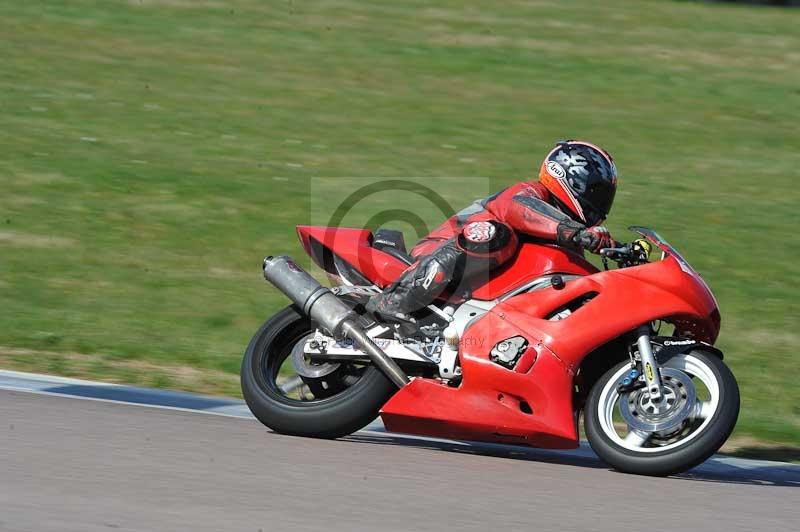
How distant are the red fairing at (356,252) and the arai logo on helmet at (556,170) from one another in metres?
0.96

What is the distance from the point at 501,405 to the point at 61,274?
16.2 feet

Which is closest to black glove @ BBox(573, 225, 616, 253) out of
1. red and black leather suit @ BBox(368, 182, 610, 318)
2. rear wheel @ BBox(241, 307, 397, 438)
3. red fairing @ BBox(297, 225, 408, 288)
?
red and black leather suit @ BBox(368, 182, 610, 318)

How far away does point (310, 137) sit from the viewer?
1429 centimetres

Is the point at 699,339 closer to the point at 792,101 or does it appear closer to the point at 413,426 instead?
the point at 413,426

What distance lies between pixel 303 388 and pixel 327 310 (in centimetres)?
75

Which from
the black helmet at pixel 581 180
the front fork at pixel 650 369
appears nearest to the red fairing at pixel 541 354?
the front fork at pixel 650 369

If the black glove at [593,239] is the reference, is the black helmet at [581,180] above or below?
above

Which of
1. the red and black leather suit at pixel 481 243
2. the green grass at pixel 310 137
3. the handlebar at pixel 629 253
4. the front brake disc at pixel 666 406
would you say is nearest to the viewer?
the front brake disc at pixel 666 406

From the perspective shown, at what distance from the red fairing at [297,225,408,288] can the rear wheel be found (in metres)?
0.40

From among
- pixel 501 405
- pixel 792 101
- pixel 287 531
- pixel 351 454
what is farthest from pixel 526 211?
pixel 792 101

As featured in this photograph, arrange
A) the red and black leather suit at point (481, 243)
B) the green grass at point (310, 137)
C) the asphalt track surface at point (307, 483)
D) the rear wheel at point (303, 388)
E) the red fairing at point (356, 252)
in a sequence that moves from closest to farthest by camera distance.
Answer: the asphalt track surface at point (307, 483) < the red and black leather suit at point (481, 243) < the rear wheel at point (303, 388) < the red fairing at point (356, 252) < the green grass at point (310, 137)

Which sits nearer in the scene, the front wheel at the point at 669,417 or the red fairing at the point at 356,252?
the front wheel at the point at 669,417

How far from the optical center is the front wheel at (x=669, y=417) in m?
5.82

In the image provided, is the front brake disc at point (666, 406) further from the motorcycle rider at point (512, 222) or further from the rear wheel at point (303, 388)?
the rear wheel at point (303, 388)
